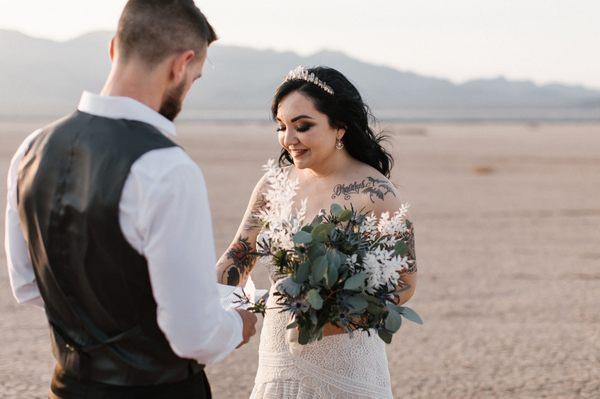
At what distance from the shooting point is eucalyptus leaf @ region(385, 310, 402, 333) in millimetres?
2902

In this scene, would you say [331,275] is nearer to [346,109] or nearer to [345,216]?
[345,216]

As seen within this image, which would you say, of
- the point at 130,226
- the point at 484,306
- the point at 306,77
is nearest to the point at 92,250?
the point at 130,226

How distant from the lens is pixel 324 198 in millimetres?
3705

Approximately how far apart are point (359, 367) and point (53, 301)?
162 centimetres

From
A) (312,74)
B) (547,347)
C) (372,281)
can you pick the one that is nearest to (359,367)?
A: (372,281)

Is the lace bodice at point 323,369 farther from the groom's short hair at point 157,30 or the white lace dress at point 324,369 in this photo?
the groom's short hair at point 157,30

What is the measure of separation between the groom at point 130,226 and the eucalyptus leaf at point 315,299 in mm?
383

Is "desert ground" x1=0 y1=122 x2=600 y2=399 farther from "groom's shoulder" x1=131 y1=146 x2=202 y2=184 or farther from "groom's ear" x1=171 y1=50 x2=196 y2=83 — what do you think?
"groom's shoulder" x1=131 y1=146 x2=202 y2=184

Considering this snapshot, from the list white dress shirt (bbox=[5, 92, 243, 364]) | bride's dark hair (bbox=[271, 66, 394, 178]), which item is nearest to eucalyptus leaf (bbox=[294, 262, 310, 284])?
white dress shirt (bbox=[5, 92, 243, 364])

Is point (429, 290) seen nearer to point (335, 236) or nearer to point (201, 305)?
point (335, 236)

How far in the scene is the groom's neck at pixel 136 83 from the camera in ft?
7.48

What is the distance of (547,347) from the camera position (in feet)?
24.0

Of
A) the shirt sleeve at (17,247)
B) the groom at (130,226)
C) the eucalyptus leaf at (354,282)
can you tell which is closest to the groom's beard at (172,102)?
the groom at (130,226)

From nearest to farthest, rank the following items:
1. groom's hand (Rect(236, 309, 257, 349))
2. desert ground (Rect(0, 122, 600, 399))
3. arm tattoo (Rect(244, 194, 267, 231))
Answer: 1. groom's hand (Rect(236, 309, 257, 349))
2. arm tattoo (Rect(244, 194, 267, 231))
3. desert ground (Rect(0, 122, 600, 399))
